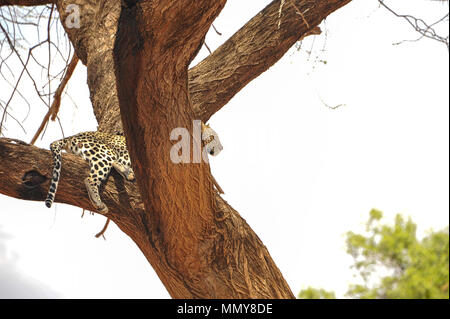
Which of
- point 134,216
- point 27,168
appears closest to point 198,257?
point 134,216

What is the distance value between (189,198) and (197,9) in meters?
0.82

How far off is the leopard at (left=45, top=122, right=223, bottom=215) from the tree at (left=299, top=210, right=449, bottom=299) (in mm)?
9047

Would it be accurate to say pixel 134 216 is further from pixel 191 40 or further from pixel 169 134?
pixel 191 40

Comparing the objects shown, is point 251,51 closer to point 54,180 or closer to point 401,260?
point 54,180

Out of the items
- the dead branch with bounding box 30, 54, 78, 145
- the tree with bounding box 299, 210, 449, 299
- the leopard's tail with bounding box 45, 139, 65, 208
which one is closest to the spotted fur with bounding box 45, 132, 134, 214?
the leopard's tail with bounding box 45, 139, 65, 208

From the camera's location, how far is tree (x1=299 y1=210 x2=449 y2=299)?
1127cm

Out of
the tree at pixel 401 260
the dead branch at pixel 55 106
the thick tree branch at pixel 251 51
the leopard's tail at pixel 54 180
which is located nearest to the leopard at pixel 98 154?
the leopard's tail at pixel 54 180

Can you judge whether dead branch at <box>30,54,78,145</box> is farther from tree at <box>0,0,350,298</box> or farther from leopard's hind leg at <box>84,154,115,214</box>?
leopard's hind leg at <box>84,154,115,214</box>

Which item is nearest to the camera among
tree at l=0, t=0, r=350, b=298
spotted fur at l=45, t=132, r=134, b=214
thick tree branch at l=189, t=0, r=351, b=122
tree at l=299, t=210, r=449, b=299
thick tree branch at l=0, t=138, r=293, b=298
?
tree at l=0, t=0, r=350, b=298

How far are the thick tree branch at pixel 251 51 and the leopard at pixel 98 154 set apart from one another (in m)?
0.30

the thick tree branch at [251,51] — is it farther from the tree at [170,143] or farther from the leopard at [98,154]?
the leopard at [98,154]

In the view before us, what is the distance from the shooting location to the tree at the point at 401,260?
37.0ft

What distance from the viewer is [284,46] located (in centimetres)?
329

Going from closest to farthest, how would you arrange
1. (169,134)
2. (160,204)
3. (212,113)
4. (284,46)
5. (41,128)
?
(169,134), (160,204), (284,46), (212,113), (41,128)
